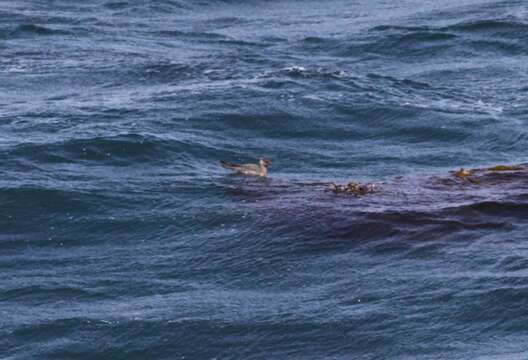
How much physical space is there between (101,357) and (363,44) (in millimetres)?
26853

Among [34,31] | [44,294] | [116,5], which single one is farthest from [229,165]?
[116,5]

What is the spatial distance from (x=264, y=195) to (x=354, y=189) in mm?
1967

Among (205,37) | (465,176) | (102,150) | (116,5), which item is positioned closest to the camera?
(465,176)

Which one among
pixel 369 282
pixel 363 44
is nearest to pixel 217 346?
pixel 369 282

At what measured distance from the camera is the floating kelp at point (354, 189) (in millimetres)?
25250

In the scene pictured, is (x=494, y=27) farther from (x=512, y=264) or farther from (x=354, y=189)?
(x=512, y=264)

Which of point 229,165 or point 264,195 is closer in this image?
point 264,195

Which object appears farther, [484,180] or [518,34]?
[518,34]

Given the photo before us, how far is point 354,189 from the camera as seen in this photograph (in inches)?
998

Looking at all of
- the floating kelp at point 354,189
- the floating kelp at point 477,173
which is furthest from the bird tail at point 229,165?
the floating kelp at point 477,173

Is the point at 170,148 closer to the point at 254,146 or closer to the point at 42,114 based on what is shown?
the point at 254,146

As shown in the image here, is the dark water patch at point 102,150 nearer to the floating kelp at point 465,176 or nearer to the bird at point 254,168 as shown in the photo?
the bird at point 254,168

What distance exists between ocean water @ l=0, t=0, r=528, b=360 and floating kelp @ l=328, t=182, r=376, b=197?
197 millimetres

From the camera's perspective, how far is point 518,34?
4491cm
